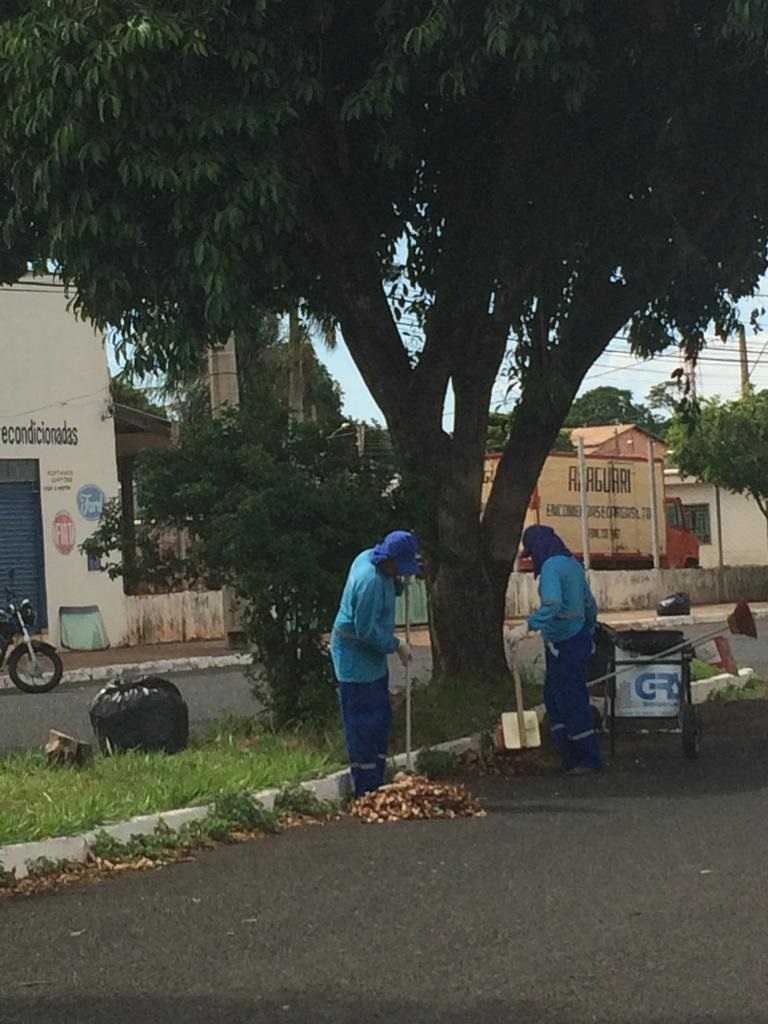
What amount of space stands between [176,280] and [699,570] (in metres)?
30.3

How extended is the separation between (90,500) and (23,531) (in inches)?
47.0

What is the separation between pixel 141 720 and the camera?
1158 centimetres

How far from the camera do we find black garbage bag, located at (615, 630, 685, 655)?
461 inches

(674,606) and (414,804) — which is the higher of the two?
(674,606)

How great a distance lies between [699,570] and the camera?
40.4 m

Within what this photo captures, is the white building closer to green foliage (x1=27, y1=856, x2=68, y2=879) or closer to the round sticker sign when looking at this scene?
the round sticker sign

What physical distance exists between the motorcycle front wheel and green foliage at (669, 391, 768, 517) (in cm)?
2389

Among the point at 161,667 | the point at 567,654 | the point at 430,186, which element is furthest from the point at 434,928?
the point at 161,667

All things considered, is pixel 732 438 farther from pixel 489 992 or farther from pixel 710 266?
pixel 489 992

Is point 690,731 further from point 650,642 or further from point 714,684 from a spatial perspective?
point 714,684

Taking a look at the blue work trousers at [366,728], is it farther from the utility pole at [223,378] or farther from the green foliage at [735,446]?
the green foliage at [735,446]

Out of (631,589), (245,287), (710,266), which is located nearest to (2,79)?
(245,287)

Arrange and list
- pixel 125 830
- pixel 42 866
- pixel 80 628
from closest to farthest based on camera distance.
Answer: pixel 42 866
pixel 125 830
pixel 80 628

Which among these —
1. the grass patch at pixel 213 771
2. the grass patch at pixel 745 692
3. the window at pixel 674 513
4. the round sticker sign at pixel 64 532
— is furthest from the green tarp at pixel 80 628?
the window at pixel 674 513
